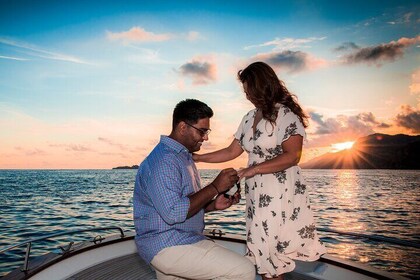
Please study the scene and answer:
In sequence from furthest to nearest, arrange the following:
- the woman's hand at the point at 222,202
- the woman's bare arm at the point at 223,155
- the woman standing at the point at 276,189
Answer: the woman's bare arm at the point at 223,155 → the woman's hand at the point at 222,202 → the woman standing at the point at 276,189

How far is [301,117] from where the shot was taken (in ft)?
8.76

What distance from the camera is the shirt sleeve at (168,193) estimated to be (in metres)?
2.06

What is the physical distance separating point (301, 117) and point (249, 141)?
18.5 inches

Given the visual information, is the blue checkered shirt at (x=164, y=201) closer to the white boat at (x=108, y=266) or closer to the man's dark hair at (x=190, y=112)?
the man's dark hair at (x=190, y=112)

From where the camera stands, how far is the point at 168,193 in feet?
6.79

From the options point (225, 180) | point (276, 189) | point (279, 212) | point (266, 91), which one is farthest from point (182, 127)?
point (279, 212)

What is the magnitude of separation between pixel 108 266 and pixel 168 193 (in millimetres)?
2209

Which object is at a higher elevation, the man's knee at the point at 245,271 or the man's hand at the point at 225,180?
the man's hand at the point at 225,180

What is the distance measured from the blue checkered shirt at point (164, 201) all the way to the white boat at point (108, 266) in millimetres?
1512

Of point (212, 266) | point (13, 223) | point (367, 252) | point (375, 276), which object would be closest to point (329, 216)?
point (367, 252)

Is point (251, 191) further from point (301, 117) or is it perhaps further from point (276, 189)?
point (301, 117)

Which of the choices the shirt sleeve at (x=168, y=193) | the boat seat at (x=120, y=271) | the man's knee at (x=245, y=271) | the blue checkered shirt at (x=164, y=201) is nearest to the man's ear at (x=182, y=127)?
the blue checkered shirt at (x=164, y=201)

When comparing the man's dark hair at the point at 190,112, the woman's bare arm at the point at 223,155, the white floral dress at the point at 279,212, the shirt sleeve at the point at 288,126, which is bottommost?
the white floral dress at the point at 279,212

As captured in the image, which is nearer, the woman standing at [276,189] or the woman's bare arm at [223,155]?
the woman standing at [276,189]
